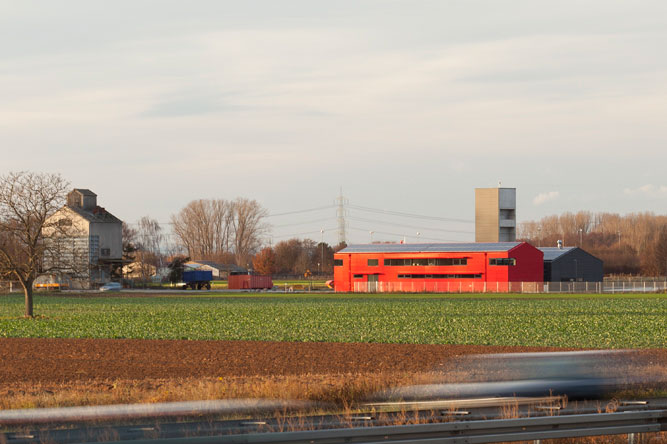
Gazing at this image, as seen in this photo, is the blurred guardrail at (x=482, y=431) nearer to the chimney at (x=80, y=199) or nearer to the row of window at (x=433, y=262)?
the row of window at (x=433, y=262)

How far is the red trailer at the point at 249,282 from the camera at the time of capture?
101312mm

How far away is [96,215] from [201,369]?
281ft

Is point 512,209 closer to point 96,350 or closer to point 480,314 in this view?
point 480,314

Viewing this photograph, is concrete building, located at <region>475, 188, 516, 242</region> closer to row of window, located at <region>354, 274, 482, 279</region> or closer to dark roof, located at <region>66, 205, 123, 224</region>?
row of window, located at <region>354, 274, 482, 279</region>

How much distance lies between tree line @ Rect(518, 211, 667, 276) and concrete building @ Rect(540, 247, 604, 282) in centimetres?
4359

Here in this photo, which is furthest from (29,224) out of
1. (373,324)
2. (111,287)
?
(111,287)

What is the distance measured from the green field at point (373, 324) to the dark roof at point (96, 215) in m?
47.4

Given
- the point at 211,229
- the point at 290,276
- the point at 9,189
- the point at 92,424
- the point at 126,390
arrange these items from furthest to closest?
the point at 211,229 < the point at 290,276 < the point at 9,189 < the point at 126,390 < the point at 92,424

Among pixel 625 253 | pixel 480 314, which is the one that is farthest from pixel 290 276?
pixel 480 314

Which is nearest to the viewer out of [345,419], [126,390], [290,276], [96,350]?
[345,419]

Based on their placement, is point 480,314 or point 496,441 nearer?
point 496,441

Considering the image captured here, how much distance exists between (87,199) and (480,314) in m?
70.1

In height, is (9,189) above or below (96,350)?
above

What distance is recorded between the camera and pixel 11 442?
9.30 m
